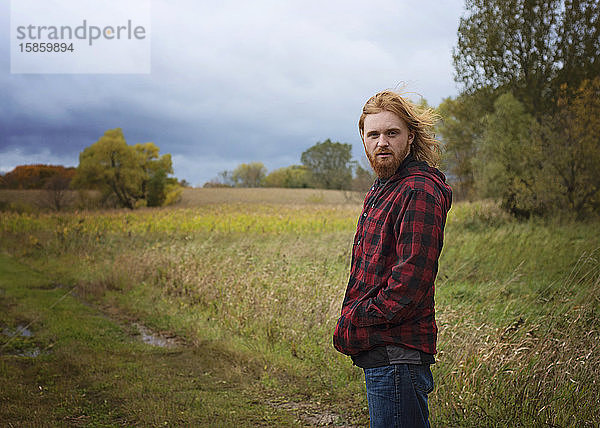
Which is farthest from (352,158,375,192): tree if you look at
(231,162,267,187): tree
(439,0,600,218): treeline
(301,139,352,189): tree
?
(231,162,267,187): tree

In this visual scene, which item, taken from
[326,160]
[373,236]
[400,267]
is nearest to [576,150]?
[373,236]

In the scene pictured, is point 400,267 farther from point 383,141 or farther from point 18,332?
point 18,332

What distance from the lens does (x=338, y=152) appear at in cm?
4600

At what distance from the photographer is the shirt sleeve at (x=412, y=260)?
1.84 m

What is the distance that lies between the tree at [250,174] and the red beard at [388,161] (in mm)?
49309

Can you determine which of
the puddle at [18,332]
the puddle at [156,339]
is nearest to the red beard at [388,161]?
the puddle at [156,339]

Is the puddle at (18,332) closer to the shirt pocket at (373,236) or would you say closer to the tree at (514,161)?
the shirt pocket at (373,236)

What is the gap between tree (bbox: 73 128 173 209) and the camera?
64.2 ft

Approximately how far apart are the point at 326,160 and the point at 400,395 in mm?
46193

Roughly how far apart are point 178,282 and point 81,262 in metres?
4.49

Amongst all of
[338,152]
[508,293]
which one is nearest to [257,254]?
[508,293]

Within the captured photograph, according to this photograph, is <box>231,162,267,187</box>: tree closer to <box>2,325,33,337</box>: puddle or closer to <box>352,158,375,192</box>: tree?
<box>352,158,375,192</box>: tree

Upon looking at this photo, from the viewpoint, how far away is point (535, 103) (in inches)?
619

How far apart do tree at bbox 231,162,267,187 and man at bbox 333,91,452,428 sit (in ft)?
162
